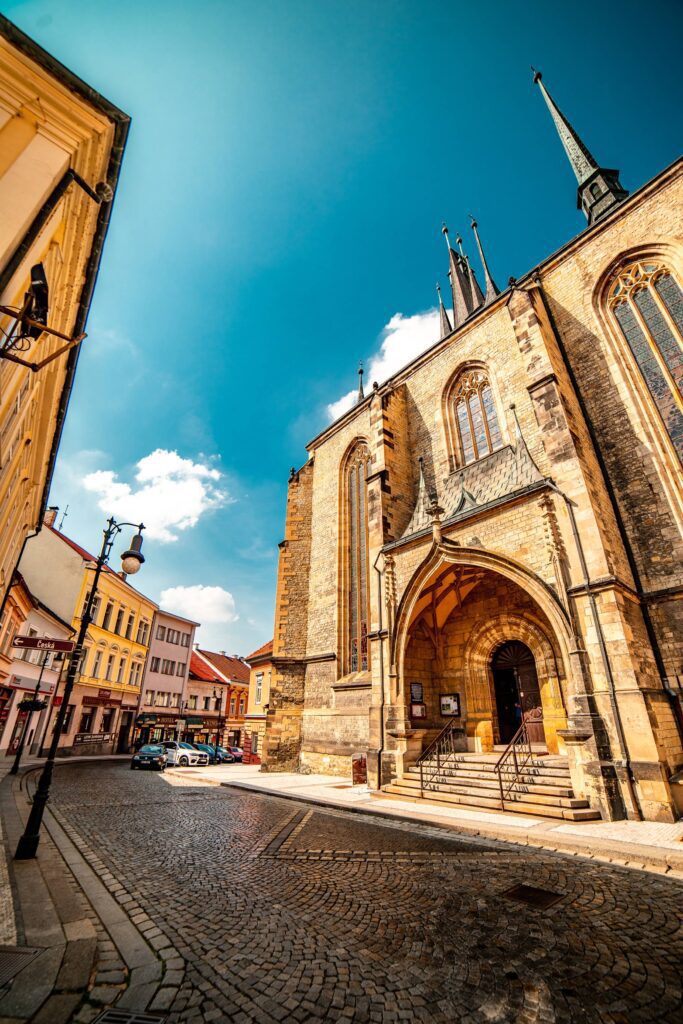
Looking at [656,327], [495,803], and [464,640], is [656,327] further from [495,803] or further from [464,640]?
[495,803]

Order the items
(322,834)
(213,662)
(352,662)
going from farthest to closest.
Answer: (213,662), (352,662), (322,834)

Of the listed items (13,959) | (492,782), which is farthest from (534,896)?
(492,782)

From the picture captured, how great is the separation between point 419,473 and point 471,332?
19.7 ft

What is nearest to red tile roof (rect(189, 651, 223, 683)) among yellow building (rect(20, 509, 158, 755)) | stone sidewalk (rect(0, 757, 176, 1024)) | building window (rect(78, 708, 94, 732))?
yellow building (rect(20, 509, 158, 755))

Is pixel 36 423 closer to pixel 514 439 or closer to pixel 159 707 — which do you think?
pixel 514 439

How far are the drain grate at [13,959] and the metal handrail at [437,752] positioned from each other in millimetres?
8931

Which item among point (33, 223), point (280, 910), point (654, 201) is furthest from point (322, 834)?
point (654, 201)

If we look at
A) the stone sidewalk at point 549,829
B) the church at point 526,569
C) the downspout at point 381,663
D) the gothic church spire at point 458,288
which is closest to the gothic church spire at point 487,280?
the gothic church spire at point 458,288

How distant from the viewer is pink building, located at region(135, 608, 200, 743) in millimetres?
32656

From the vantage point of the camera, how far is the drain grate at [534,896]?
14.1 feet

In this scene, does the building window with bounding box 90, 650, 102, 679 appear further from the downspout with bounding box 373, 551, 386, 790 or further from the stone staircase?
the stone staircase

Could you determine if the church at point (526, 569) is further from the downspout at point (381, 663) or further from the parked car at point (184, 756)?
the parked car at point (184, 756)

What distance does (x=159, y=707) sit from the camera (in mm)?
33781

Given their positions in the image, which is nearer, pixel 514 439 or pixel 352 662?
pixel 514 439
